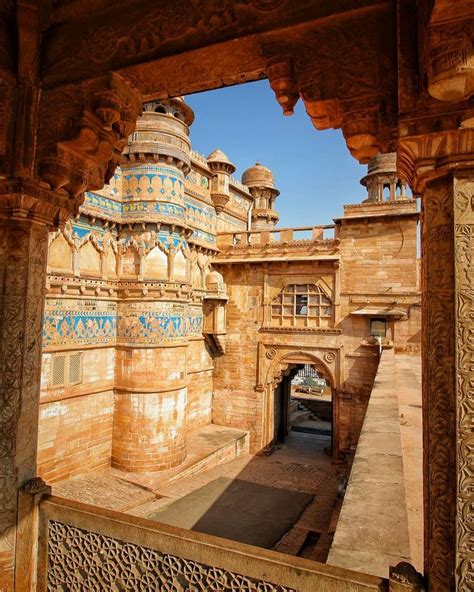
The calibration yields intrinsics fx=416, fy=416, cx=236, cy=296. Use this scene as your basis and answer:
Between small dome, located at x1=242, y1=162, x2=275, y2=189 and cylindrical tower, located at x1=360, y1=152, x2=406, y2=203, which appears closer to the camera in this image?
cylindrical tower, located at x1=360, y1=152, x2=406, y2=203

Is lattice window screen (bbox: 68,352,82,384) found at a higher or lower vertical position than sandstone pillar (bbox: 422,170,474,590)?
lower

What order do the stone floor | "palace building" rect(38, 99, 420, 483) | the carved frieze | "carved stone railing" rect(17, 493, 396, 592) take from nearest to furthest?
1. "carved stone railing" rect(17, 493, 396, 592)
2. the carved frieze
3. the stone floor
4. "palace building" rect(38, 99, 420, 483)

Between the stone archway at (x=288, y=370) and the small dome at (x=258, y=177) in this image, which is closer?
the stone archway at (x=288, y=370)

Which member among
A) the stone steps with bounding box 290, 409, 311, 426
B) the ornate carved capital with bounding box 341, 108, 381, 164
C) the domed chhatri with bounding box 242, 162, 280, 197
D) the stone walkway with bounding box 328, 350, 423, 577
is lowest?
the stone steps with bounding box 290, 409, 311, 426

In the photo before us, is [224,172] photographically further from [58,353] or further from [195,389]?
[58,353]

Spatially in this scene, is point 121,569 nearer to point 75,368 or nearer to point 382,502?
point 382,502

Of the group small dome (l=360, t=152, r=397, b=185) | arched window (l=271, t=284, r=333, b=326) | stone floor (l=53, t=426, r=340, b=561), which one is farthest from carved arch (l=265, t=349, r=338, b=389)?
small dome (l=360, t=152, r=397, b=185)

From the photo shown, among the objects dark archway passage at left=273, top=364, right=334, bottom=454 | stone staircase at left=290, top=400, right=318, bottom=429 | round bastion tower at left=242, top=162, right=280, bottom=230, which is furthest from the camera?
round bastion tower at left=242, top=162, right=280, bottom=230

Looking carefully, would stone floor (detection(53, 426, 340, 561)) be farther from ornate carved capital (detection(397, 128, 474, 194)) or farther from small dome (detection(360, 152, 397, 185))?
small dome (detection(360, 152, 397, 185))

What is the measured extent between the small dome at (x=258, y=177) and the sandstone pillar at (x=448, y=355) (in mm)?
21373

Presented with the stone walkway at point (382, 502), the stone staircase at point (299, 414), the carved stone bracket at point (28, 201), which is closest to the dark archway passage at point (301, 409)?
the stone staircase at point (299, 414)

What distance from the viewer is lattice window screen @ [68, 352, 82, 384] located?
32.9 ft

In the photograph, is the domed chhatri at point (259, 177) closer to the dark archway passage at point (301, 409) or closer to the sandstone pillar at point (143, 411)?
the dark archway passage at point (301, 409)

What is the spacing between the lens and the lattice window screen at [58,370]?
31.4 ft
